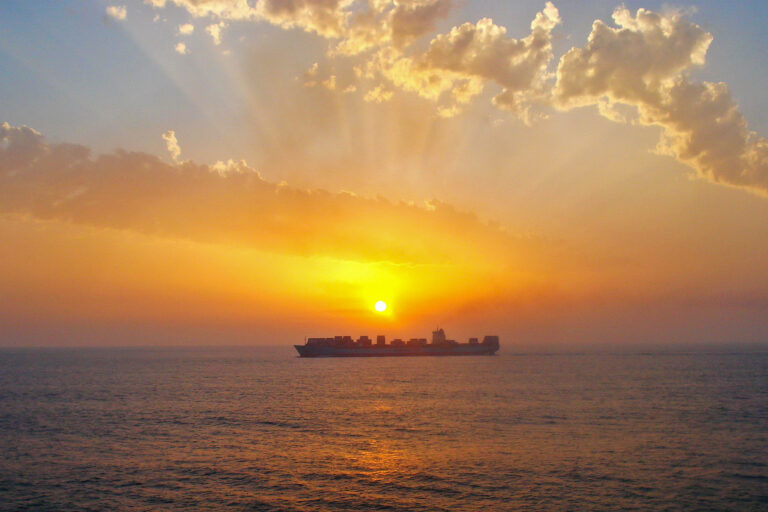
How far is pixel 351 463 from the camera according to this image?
121 feet

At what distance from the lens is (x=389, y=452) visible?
39969 mm

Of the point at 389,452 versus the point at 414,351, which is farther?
the point at 414,351

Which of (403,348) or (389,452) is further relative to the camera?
(403,348)

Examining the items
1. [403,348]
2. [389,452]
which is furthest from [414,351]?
[389,452]

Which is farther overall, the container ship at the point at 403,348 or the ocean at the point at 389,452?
the container ship at the point at 403,348

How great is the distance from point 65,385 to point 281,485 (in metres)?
79.6

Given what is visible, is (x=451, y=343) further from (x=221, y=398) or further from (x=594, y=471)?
(x=594, y=471)

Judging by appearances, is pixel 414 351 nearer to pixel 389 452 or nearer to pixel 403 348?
pixel 403 348

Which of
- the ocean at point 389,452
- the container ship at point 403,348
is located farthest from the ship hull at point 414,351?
the ocean at point 389,452

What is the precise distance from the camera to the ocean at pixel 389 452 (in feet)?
97.7

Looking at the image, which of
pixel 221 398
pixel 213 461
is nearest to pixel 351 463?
pixel 213 461

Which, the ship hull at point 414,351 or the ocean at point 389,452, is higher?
the ship hull at point 414,351

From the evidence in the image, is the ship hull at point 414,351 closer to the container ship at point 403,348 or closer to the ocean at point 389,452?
the container ship at point 403,348

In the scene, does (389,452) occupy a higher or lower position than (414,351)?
lower
